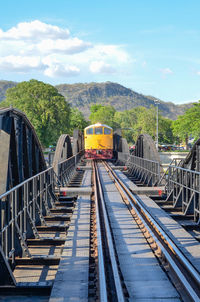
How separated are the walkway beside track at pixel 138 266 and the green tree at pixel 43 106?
49.7 m

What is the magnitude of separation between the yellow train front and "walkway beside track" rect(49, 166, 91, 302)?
82.8 feet

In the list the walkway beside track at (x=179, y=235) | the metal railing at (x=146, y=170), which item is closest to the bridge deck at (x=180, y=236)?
the walkway beside track at (x=179, y=235)

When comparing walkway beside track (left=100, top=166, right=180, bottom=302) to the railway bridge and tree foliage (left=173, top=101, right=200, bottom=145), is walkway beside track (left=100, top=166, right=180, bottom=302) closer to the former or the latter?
the railway bridge

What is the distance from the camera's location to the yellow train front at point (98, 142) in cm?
3425

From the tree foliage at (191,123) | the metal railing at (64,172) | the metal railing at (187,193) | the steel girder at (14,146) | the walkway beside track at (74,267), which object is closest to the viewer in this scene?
the walkway beside track at (74,267)

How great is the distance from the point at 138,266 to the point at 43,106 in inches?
2170

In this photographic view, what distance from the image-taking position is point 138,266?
596cm

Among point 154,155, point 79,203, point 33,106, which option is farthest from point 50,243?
point 33,106

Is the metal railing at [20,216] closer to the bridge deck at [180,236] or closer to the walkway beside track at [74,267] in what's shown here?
the walkway beside track at [74,267]

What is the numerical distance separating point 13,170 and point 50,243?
1862mm

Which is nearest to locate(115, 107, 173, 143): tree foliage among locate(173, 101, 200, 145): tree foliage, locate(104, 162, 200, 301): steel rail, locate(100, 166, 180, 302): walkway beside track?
locate(173, 101, 200, 145): tree foliage

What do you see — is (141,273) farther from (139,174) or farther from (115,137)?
(115,137)

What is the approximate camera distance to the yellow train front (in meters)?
34.2

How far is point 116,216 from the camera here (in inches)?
384
